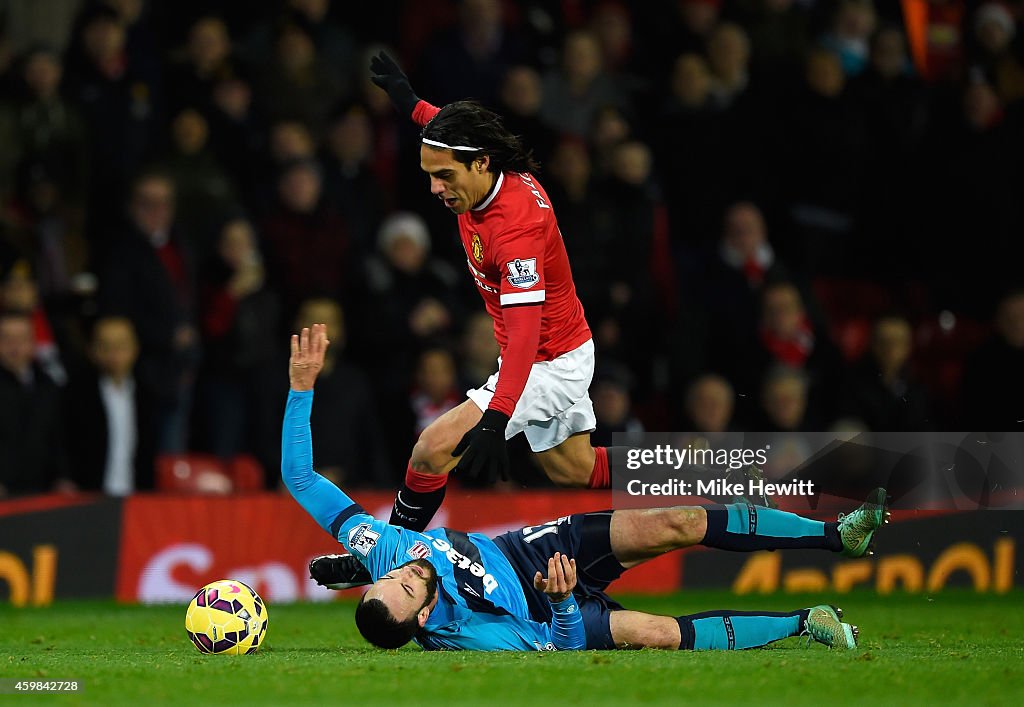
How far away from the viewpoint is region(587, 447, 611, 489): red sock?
27.6ft

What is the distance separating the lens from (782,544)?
24.6 ft

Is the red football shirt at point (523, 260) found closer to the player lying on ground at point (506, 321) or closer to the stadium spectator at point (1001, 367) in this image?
the player lying on ground at point (506, 321)

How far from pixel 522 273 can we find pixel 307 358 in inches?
41.6

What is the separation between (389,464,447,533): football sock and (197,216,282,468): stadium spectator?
346cm

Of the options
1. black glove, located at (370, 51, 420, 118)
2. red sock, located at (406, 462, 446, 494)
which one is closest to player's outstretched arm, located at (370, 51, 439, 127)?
black glove, located at (370, 51, 420, 118)

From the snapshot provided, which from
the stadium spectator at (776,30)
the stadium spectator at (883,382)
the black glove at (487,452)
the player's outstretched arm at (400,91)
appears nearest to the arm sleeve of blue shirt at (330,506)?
the black glove at (487,452)

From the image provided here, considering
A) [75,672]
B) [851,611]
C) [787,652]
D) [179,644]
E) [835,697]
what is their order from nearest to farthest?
[835,697] < [75,672] < [787,652] < [179,644] < [851,611]

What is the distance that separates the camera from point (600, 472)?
843 centimetres

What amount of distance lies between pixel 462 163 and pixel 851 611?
4.19 m

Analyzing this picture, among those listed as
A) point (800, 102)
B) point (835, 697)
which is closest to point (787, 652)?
point (835, 697)

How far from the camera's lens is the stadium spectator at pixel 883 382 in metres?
11.6

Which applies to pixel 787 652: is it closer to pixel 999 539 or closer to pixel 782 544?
pixel 782 544

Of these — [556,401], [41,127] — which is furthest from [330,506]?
[41,127]

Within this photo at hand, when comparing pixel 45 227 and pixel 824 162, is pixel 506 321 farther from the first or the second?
pixel 824 162
